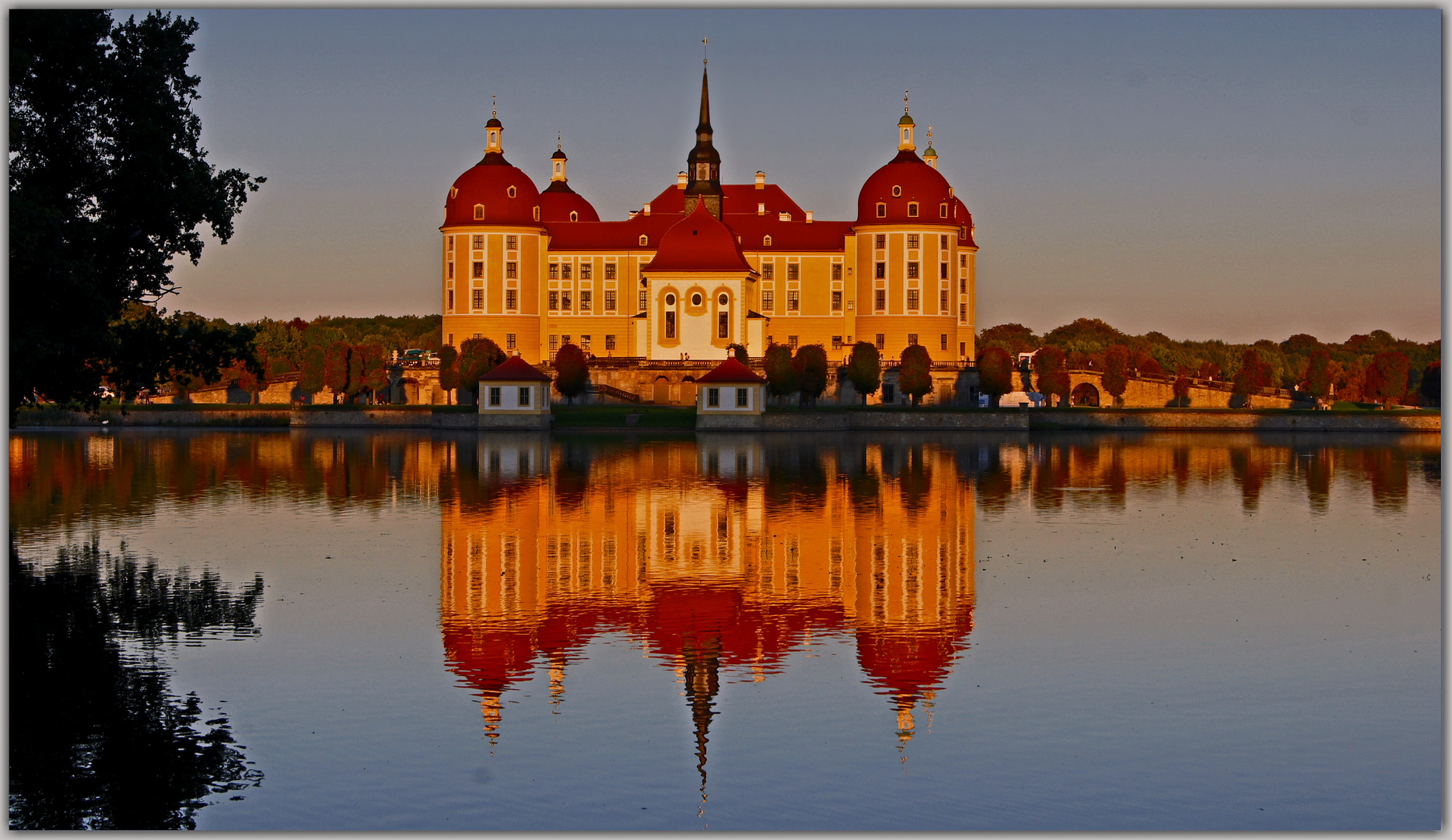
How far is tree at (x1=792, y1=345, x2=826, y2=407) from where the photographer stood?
71.2 metres

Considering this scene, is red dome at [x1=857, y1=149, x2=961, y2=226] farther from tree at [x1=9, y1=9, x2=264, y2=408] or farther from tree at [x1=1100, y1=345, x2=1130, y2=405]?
tree at [x1=9, y1=9, x2=264, y2=408]

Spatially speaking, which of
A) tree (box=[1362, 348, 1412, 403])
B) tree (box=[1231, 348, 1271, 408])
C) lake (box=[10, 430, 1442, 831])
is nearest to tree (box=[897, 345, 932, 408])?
tree (box=[1231, 348, 1271, 408])

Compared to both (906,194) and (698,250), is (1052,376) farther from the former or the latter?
(698,250)

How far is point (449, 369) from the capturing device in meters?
78.9

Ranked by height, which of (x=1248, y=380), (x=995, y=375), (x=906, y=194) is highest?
(x=906, y=194)

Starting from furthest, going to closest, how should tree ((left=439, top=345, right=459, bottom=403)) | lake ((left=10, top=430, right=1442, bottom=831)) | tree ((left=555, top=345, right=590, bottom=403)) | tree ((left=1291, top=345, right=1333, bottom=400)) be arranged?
1. tree ((left=1291, top=345, right=1333, bottom=400))
2. tree ((left=439, top=345, right=459, bottom=403))
3. tree ((left=555, top=345, right=590, bottom=403))
4. lake ((left=10, top=430, right=1442, bottom=831))

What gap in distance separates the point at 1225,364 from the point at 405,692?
10827 centimetres

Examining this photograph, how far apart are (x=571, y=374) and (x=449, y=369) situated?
8.09m

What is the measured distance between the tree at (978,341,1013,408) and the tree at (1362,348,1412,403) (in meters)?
19.1

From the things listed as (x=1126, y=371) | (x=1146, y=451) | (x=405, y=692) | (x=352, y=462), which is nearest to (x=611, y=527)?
(x=405, y=692)

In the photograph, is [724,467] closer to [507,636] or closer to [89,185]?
[89,185]

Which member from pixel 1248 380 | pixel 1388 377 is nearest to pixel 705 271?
pixel 1248 380

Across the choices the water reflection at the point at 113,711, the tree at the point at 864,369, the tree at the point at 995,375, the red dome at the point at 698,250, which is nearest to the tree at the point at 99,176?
Answer: the water reflection at the point at 113,711

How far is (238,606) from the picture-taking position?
1714 cm
